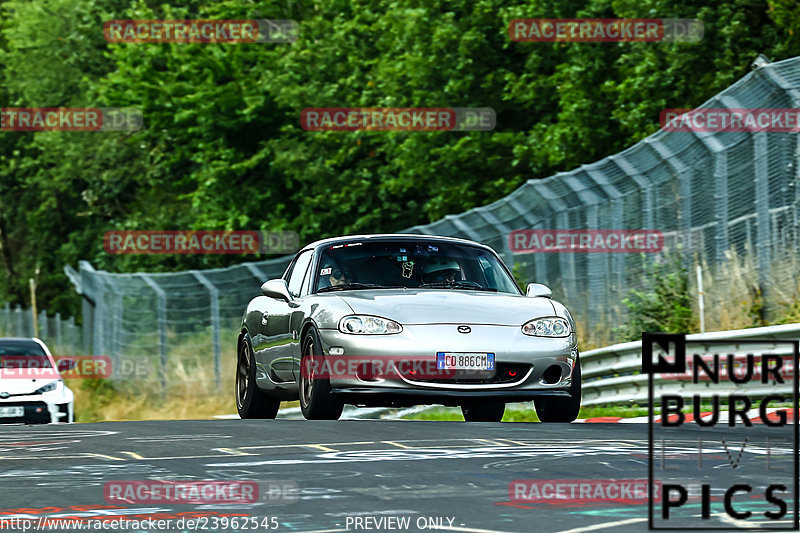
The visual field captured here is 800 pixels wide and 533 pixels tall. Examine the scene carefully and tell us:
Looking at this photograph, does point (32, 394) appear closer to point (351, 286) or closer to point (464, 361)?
point (351, 286)

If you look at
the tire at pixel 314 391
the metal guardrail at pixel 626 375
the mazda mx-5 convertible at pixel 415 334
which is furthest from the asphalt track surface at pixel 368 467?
the metal guardrail at pixel 626 375

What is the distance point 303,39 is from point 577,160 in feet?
34.8

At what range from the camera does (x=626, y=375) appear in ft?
55.3

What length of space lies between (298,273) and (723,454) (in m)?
5.40

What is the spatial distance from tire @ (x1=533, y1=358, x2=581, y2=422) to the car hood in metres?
A: 0.58

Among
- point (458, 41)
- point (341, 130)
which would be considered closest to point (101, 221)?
point (341, 130)

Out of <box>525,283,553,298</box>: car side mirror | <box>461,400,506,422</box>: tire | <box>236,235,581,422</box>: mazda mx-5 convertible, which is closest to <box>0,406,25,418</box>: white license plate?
<box>461,400,506,422</box>: tire

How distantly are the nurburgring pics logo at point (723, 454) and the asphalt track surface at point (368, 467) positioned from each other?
57mm

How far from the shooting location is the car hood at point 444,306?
12086 mm

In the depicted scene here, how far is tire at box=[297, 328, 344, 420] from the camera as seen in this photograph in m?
12.3

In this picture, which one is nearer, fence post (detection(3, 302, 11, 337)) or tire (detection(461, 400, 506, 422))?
tire (detection(461, 400, 506, 422))

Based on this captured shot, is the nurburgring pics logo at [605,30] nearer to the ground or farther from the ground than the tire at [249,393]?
farther from the ground

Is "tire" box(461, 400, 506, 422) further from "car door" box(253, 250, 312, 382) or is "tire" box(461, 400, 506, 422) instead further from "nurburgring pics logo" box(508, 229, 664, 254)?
"nurburgring pics logo" box(508, 229, 664, 254)

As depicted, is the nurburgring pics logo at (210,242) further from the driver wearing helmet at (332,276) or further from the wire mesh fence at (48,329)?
the driver wearing helmet at (332,276)
